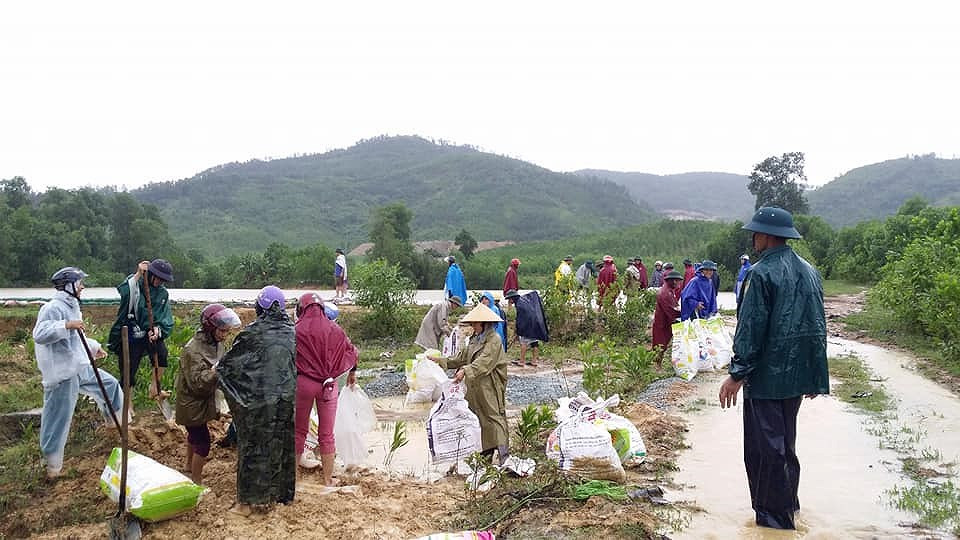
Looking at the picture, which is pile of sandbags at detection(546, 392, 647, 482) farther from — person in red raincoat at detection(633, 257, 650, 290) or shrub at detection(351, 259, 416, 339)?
person in red raincoat at detection(633, 257, 650, 290)

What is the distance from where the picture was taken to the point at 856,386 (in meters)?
8.86

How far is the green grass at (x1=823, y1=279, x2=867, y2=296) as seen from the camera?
74.4 ft

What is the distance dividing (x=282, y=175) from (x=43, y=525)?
92899 millimetres

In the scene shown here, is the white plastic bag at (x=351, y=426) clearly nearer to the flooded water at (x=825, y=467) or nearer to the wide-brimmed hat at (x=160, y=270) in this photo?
the wide-brimmed hat at (x=160, y=270)

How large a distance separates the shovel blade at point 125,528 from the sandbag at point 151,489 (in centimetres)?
7

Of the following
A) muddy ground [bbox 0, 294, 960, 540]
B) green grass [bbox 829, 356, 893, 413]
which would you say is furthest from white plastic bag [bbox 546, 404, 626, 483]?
green grass [bbox 829, 356, 893, 413]

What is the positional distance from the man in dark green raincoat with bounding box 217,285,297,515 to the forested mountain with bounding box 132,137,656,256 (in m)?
54.4

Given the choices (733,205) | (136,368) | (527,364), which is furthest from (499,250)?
(733,205)

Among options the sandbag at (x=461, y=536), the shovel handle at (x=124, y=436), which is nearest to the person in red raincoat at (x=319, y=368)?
the shovel handle at (x=124, y=436)

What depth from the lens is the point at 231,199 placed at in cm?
7375

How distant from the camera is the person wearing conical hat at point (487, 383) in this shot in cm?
552

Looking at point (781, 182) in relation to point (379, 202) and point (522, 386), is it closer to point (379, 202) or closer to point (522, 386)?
point (522, 386)

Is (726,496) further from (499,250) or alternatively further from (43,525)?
(499,250)

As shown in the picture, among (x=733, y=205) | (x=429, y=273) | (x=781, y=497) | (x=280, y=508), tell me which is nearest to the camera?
(x=781, y=497)
